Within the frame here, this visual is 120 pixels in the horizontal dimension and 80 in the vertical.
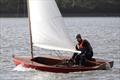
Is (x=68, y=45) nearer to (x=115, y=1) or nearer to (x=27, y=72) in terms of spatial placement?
(x=27, y=72)

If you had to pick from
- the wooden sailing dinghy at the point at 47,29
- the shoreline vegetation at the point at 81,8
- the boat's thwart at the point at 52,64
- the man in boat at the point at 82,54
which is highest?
the wooden sailing dinghy at the point at 47,29

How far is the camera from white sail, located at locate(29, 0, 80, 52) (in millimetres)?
33594

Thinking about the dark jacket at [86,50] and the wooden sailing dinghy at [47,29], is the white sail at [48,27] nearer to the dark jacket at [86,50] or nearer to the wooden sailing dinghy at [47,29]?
the wooden sailing dinghy at [47,29]

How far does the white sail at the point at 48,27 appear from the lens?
110ft

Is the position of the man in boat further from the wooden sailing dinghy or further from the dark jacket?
the wooden sailing dinghy

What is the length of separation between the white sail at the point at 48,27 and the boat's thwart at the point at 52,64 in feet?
2.70

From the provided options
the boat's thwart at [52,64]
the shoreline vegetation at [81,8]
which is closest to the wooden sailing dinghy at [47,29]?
the boat's thwart at [52,64]

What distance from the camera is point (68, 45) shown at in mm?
33656

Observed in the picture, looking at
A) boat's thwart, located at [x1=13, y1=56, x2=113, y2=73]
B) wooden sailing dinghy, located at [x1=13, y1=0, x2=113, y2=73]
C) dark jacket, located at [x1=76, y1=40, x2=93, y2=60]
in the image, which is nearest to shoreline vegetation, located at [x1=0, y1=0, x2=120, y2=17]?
boat's thwart, located at [x1=13, y1=56, x2=113, y2=73]

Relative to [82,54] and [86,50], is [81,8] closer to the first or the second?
[86,50]

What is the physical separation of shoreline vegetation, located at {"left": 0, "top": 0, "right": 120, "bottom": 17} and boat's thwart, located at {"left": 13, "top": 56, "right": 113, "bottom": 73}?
406 ft

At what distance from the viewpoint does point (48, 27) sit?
33719mm

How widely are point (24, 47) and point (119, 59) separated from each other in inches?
498

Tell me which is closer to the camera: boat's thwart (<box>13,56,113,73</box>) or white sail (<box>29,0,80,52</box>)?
boat's thwart (<box>13,56,113,73</box>)
